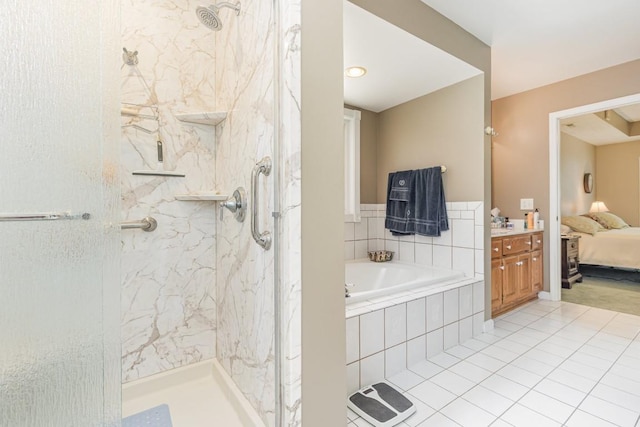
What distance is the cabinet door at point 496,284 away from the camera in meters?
2.70

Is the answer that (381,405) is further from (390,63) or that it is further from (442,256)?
(390,63)

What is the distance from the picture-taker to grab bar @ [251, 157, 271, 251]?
3.57 feet

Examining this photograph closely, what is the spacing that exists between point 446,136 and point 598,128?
4083 millimetres

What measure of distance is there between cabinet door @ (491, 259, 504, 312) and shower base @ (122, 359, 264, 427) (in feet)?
7.80

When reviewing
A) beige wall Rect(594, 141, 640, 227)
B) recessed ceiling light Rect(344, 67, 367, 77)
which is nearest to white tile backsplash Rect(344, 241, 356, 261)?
recessed ceiling light Rect(344, 67, 367, 77)

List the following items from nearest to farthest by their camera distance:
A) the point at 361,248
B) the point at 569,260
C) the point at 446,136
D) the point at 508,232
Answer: the point at 446,136
the point at 508,232
the point at 361,248
the point at 569,260

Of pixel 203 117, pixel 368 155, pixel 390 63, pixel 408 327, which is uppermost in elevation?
pixel 390 63

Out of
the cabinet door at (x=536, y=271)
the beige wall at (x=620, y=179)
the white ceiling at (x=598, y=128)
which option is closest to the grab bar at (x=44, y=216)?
the cabinet door at (x=536, y=271)

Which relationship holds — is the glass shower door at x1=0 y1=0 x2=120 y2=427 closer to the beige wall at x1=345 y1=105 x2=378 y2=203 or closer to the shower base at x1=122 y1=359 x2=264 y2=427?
the shower base at x1=122 y1=359 x2=264 y2=427

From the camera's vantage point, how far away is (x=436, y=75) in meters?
2.50

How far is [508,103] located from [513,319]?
8.54ft

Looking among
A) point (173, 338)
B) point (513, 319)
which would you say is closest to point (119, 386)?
point (173, 338)

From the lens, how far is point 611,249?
4273 millimetres

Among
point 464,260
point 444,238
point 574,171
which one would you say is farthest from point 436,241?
point 574,171
